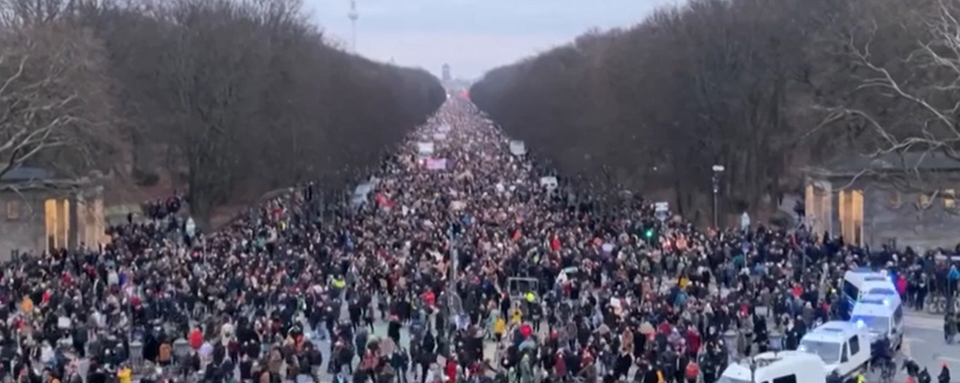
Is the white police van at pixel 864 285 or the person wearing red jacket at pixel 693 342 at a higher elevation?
the white police van at pixel 864 285

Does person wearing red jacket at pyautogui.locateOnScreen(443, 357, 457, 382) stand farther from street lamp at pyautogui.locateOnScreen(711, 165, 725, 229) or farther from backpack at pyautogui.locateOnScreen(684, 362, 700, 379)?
street lamp at pyautogui.locateOnScreen(711, 165, 725, 229)

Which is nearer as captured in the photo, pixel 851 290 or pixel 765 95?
pixel 851 290

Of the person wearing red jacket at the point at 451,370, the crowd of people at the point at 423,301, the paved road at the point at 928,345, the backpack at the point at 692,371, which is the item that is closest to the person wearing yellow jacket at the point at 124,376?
the crowd of people at the point at 423,301

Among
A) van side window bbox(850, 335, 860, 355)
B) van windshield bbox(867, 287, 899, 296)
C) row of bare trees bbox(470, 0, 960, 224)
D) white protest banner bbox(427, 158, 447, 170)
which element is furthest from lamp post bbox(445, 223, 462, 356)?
white protest banner bbox(427, 158, 447, 170)

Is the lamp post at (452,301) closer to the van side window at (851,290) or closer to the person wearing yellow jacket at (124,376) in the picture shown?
the person wearing yellow jacket at (124,376)

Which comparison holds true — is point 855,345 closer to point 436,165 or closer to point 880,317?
point 880,317

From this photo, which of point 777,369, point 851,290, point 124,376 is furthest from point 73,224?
point 777,369

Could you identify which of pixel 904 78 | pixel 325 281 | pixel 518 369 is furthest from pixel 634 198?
pixel 518 369
